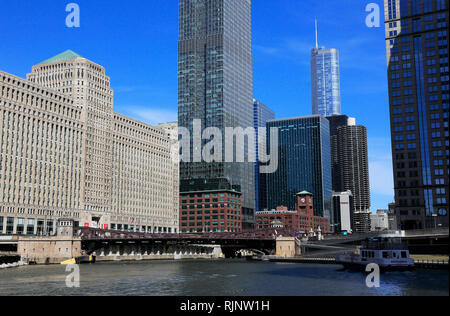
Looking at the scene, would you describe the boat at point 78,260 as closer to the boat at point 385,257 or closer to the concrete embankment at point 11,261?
the concrete embankment at point 11,261

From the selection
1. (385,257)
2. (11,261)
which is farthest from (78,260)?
(385,257)

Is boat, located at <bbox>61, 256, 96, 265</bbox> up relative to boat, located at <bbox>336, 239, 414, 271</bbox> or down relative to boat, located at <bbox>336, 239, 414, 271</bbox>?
down

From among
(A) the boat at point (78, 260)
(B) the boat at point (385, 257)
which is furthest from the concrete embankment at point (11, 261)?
(B) the boat at point (385, 257)

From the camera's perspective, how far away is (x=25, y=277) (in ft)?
384

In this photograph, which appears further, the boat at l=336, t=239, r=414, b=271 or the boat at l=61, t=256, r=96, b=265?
the boat at l=61, t=256, r=96, b=265

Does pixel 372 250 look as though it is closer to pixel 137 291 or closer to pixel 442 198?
pixel 137 291

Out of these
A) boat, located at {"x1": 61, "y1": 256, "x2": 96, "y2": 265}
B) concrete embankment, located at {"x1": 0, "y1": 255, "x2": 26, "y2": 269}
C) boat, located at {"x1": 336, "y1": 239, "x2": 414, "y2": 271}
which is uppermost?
boat, located at {"x1": 336, "y1": 239, "x2": 414, "y2": 271}
